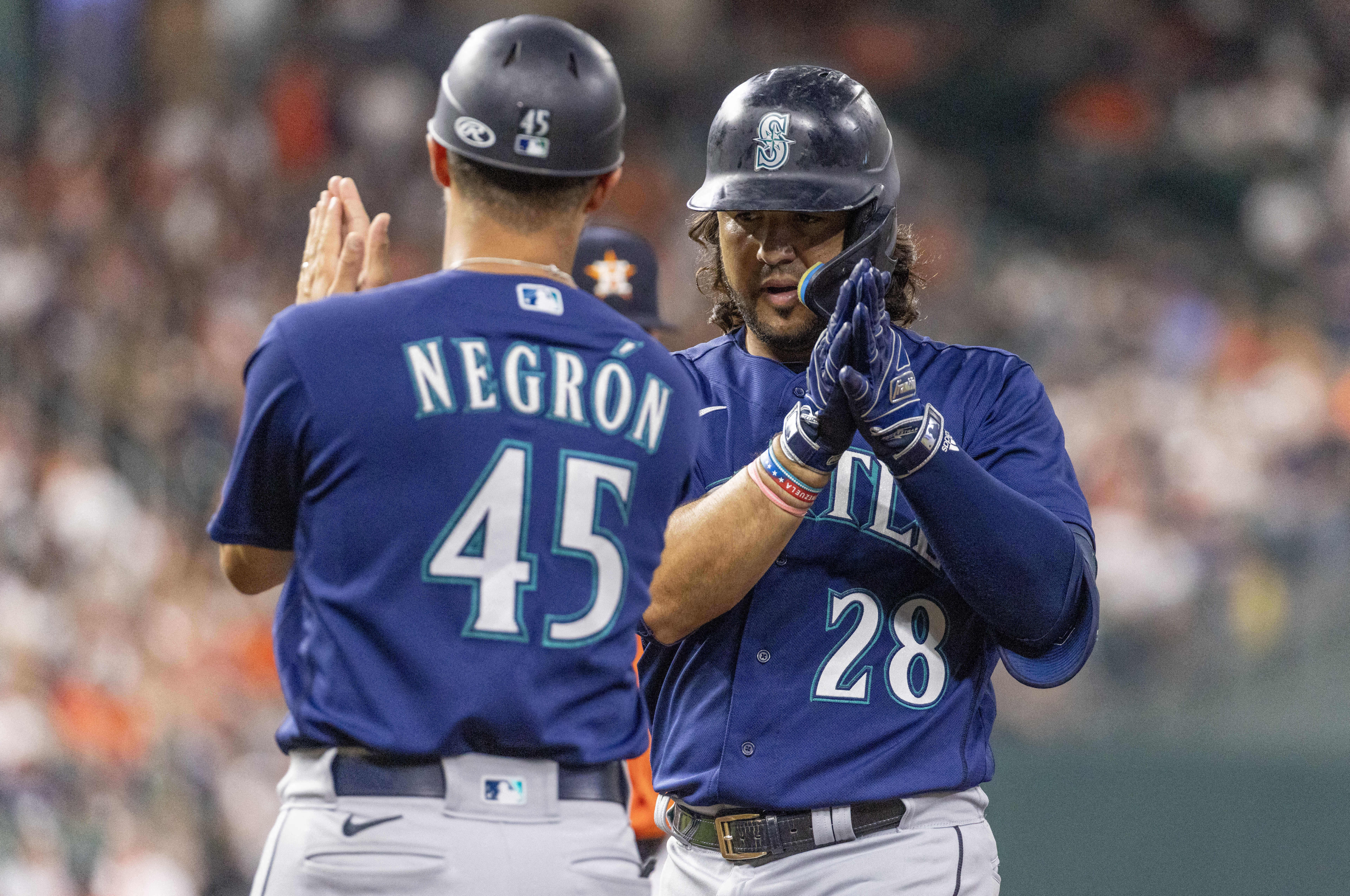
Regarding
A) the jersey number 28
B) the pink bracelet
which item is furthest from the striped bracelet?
the jersey number 28

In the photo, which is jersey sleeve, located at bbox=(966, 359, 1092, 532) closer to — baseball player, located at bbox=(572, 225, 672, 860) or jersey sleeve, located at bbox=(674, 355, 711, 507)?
jersey sleeve, located at bbox=(674, 355, 711, 507)

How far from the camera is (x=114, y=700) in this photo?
8453mm

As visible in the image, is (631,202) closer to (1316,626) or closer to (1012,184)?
(1012,184)

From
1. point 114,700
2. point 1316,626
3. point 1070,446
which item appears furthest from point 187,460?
point 1316,626

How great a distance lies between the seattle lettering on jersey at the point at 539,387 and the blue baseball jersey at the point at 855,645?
453mm

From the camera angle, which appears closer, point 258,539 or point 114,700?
point 258,539

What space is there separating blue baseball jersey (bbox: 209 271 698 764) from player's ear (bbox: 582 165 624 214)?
7.4 inches

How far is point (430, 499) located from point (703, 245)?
139cm

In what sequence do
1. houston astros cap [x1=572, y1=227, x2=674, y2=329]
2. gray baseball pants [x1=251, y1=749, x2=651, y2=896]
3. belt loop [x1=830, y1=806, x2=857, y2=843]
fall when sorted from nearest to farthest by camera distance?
gray baseball pants [x1=251, y1=749, x2=651, y2=896], belt loop [x1=830, y1=806, x2=857, y2=843], houston astros cap [x1=572, y1=227, x2=674, y2=329]

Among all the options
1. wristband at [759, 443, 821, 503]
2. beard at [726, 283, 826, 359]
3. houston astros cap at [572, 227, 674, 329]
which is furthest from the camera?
houston astros cap at [572, 227, 674, 329]

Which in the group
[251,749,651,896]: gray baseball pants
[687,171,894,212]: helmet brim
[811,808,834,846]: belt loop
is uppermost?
[687,171,894,212]: helmet brim

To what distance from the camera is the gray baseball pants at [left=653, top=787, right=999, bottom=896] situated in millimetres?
2738

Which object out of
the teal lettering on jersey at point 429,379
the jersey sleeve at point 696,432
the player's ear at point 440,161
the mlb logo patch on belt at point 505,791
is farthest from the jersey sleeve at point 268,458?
the jersey sleeve at point 696,432

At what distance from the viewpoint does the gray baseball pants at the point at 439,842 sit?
2113mm
